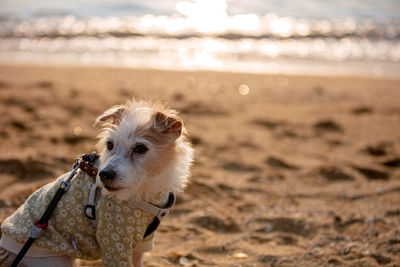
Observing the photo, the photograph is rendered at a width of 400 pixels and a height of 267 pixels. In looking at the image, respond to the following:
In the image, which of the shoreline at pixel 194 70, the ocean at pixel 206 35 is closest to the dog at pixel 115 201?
the shoreline at pixel 194 70

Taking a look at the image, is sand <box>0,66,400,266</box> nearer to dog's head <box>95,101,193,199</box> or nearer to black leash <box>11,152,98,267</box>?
dog's head <box>95,101,193,199</box>

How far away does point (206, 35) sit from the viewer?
18375mm

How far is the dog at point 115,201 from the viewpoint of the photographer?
316 centimetres

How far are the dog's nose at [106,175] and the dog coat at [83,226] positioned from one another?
0.20m

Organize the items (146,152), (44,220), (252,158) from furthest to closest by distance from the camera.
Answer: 1. (252,158)
2. (146,152)
3. (44,220)

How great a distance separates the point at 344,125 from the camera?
848cm

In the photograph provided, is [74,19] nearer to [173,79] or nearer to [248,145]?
[173,79]

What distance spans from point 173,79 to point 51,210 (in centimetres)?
860

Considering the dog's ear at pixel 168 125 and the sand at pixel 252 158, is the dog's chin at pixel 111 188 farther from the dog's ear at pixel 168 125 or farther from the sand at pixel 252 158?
the sand at pixel 252 158

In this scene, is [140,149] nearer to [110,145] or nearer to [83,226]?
[110,145]

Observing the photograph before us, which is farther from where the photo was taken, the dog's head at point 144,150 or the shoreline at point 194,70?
the shoreline at point 194,70

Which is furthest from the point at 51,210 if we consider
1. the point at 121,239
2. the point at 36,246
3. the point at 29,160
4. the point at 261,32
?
the point at 261,32

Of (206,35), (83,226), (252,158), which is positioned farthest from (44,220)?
(206,35)

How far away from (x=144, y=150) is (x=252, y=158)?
12.1 feet
